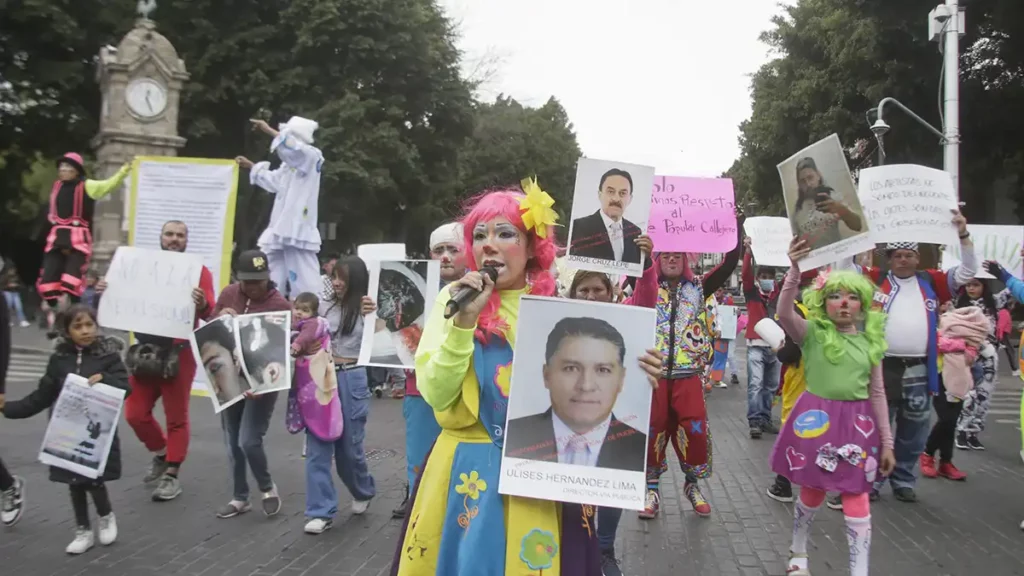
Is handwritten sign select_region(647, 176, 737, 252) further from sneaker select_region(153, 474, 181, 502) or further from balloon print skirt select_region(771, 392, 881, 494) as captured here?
sneaker select_region(153, 474, 181, 502)

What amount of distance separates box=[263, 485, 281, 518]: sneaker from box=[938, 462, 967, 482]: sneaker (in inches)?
218

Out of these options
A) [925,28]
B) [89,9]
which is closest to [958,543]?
[925,28]

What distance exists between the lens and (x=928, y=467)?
297 inches

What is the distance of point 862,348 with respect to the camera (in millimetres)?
4676

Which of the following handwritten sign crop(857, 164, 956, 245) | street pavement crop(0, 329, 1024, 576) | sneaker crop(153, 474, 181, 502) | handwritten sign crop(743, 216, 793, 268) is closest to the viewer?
street pavement crop(0, 329, 1024, 576)

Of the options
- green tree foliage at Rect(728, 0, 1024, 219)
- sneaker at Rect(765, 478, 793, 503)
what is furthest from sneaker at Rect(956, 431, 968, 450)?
green tree foliage at Rect(728, 0, 1024, 219)

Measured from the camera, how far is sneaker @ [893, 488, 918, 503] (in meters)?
6.50

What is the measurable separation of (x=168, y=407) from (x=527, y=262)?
14.0ft

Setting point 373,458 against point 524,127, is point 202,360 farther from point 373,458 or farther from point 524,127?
point 524,127

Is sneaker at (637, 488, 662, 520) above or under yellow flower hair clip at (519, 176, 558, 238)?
under

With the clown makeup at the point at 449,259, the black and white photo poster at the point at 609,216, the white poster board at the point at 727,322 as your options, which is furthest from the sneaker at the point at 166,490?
the white poster board at the point at 727,322

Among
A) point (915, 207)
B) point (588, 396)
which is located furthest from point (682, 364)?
point (588, 396)

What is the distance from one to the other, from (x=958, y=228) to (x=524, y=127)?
51.6 m

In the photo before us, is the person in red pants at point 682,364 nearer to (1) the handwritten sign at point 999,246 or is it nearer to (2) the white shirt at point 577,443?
(2) the white shirt at point 577,443
